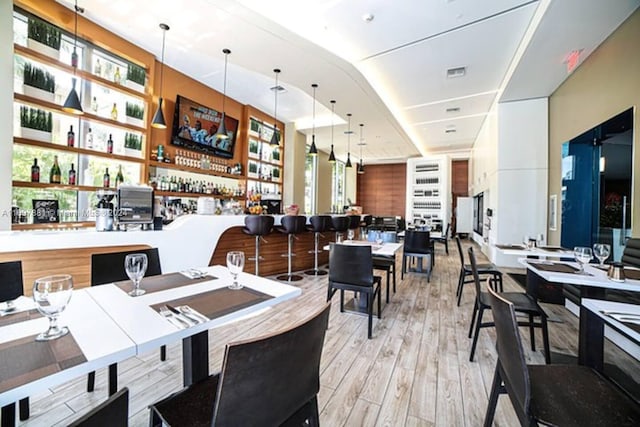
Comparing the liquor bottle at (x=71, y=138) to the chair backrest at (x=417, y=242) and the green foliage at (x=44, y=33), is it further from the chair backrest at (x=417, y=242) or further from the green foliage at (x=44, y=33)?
the chair backrest at (x=417, y=242)

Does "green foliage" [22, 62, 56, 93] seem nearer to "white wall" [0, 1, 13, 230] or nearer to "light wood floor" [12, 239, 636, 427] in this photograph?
"white wall" [0, 1, 13, 230]

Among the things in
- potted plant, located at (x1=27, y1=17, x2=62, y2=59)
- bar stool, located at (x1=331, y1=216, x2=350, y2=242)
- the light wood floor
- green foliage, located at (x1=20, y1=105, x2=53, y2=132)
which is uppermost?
potted plant, located at (x1=27, y1=17, x2=62, y2=59)

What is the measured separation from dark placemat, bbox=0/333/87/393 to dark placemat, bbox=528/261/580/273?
10.1 feet

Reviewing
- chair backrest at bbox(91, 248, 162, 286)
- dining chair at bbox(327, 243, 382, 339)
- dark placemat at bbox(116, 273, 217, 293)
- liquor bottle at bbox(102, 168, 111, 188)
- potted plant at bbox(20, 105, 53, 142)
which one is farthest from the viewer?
liquor bottle at bbox(102, 168, 111, 188)

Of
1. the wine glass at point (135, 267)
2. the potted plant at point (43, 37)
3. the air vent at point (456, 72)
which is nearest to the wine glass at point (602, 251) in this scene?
the wine glass at point (135, 267)

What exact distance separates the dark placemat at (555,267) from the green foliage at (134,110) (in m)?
5.79

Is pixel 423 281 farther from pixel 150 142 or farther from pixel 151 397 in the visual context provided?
pixel 150 142

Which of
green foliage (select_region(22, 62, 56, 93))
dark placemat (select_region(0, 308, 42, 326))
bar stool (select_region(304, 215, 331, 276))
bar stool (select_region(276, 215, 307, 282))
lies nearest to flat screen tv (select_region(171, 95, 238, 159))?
green foliage (select_region(22, 62, 56, 93))

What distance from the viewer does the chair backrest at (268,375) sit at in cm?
77

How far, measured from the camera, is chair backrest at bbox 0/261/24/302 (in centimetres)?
155

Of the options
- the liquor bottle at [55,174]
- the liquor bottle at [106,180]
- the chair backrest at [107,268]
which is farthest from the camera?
the liquor bottle at [106,180]

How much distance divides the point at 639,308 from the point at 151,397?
3.00m

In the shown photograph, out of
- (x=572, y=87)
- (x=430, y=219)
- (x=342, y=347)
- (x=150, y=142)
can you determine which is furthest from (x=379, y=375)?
(x=430, y=219)

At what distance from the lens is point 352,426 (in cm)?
171
